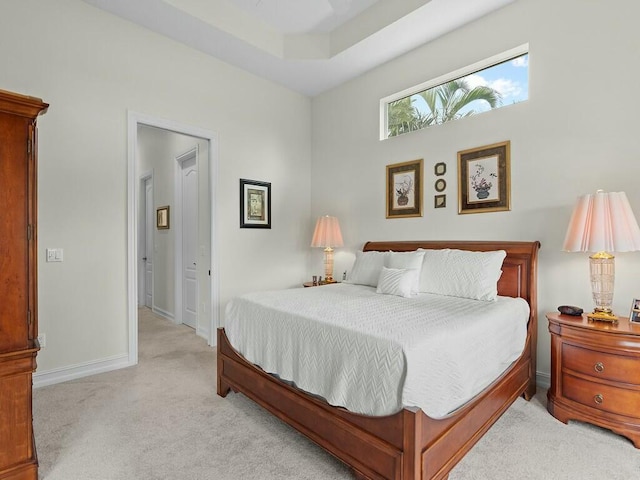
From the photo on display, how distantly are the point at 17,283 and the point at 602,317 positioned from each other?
3.23 meters

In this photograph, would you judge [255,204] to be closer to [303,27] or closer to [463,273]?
[303,27]

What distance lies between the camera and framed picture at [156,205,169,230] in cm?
497

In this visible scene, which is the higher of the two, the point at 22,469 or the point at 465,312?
the point at 465,312

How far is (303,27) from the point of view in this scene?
3.70 m

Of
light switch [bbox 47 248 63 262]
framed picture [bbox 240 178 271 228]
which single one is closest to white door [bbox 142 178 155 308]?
framed picture [bbox 240 178 271 228]

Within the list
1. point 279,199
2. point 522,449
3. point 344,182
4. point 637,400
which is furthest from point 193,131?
point 637,400

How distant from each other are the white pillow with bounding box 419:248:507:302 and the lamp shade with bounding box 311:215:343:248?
4.45 ft

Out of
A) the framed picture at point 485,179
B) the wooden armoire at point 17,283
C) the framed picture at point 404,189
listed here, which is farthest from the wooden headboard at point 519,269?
the wooden armoire at point 17,283

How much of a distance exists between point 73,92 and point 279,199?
236cm

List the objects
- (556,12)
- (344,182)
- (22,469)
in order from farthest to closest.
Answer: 1. (344,182)
2. (556,12)
3. (22,469)

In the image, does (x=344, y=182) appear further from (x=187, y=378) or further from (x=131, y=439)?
(x=131, y=439)

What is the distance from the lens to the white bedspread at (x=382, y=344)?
1.49 m

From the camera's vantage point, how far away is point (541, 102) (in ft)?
9.07

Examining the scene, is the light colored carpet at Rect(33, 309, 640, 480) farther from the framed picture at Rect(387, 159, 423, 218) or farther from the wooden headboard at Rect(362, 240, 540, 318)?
the framed picture at Rect(387, 159, 423, 218)
